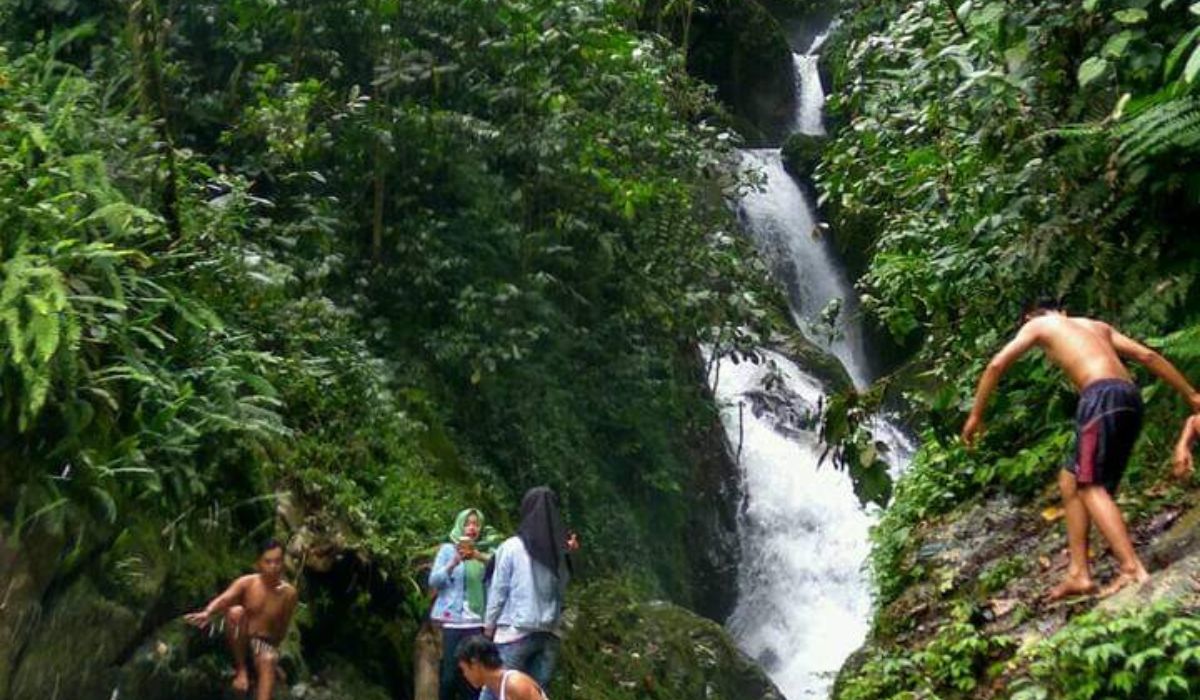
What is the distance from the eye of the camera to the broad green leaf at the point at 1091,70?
715 cm

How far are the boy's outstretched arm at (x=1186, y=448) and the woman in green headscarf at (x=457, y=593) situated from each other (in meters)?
4.41

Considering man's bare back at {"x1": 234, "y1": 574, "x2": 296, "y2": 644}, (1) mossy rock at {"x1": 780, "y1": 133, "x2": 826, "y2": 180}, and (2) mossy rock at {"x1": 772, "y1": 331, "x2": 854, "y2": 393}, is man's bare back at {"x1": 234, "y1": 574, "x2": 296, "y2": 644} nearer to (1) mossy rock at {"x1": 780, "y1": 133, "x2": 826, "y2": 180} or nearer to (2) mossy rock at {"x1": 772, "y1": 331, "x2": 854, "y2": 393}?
(2) mossy rock at {"x1": 772, "y1": 331, "x2": 854, "y2": 393}

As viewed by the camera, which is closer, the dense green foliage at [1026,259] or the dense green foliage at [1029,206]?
the dense green foliage at [1026,259]

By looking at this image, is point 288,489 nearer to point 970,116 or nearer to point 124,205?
point 124,205

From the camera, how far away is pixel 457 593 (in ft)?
30.4

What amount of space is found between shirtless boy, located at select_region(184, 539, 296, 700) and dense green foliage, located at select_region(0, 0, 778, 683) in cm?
38

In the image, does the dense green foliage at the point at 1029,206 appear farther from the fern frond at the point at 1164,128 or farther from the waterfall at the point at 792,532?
the waterfall at the point at 792,532

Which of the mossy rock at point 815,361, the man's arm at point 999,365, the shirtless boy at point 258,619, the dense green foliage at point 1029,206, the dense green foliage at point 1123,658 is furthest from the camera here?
the mossy rock at point 815,361

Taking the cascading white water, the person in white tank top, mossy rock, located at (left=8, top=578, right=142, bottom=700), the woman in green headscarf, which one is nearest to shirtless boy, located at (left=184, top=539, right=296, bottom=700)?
mossy rock, located at (left=8, top=578, right=142, bottom=700)

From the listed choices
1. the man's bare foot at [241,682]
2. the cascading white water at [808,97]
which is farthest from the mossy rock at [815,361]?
the man's bare foot at [241,682]

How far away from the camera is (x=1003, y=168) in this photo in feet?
28.4

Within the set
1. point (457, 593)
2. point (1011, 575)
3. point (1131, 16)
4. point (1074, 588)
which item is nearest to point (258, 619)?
point (457, 593)

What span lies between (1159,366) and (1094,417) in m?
0.45

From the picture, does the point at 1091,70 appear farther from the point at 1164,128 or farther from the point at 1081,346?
the point at 1081,346
